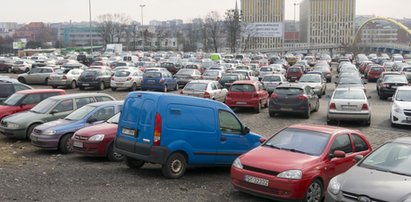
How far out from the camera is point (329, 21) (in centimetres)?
17538

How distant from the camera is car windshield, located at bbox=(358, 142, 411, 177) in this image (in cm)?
753

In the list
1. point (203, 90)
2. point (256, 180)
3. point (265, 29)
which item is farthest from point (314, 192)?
point (265, 29)

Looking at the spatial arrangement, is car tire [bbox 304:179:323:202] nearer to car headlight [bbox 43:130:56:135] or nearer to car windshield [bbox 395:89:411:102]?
car headlight [bbox 43:130:56:135]

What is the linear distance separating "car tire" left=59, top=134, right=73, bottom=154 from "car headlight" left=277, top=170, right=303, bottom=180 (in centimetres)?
701

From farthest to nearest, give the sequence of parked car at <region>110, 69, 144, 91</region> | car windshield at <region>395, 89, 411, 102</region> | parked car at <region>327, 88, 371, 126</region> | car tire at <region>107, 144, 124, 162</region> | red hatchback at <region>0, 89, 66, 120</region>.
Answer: parked car at <region>110, 69, 144, 91</region> < car windshield at <region>395, 89, 411, 102</region> < parked car at <region>327, 88, 371, 126</region> < red hatchback at <region>0, 89, 66, 120</region> < car tire at <region>107, 144, 124, 162</region>

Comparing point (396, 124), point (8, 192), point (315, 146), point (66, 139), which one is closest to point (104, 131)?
point (66, 139)

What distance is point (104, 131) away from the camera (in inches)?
479

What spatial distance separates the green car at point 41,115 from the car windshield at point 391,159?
9992 mm

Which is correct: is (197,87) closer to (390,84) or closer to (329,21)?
(390,84)

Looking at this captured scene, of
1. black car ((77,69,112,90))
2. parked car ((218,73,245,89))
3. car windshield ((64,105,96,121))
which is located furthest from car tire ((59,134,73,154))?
black car ((77,69,112,90))

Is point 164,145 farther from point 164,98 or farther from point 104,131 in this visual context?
point 104,131

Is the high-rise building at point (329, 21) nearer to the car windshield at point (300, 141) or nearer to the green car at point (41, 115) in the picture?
the green car at point (41, 115)

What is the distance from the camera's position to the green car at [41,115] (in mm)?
14766

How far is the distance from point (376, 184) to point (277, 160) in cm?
206
